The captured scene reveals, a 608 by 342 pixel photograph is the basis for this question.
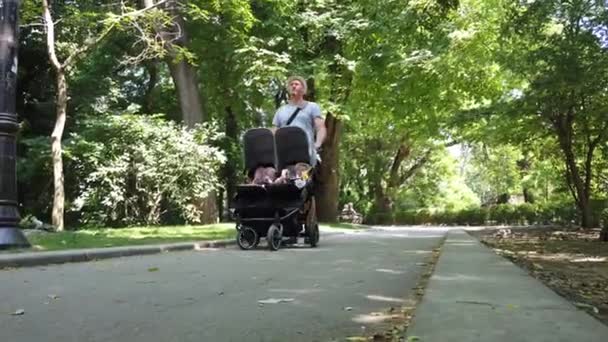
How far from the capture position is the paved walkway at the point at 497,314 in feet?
10.5

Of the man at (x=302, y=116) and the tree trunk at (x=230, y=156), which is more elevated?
the tree trunk at (x=230, y=156)

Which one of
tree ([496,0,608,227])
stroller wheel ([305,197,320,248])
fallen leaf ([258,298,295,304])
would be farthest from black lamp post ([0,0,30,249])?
tree ([496,0,608,227])

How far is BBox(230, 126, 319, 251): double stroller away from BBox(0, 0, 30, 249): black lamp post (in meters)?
3.21

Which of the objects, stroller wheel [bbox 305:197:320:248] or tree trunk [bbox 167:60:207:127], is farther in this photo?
tree trunk [bbox 167:60:207:127]

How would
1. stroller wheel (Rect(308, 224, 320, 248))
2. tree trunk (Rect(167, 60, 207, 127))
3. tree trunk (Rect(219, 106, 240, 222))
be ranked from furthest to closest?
tree trunk (Rect(219, 106, 240, 222)) → tree trunk (Rect(167, 60, 207, 127)) → stroller wheel (Rect(308, 224, 320, 248))

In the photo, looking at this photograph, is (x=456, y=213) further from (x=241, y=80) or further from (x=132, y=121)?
(x=132, y=121)

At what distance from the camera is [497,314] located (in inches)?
148

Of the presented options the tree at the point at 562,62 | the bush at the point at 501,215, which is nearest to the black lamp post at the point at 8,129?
the tree at the point at 562,62

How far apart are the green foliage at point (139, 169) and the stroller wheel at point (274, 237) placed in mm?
7754

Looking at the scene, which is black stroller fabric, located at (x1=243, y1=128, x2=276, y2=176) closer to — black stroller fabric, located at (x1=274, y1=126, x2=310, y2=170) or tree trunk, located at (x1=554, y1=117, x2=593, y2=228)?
black stroller fabric, located at (x1=274, y1=126, x2=310, y2=170)

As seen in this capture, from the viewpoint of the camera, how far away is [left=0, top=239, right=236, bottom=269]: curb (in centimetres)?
776

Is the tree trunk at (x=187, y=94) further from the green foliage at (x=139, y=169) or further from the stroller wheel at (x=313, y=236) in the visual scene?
the stroller wheel at (x=313, y=236)

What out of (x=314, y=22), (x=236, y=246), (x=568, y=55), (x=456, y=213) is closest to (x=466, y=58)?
(x=314, y=22)

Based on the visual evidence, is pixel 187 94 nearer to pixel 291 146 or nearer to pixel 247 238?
pixel 247 238
